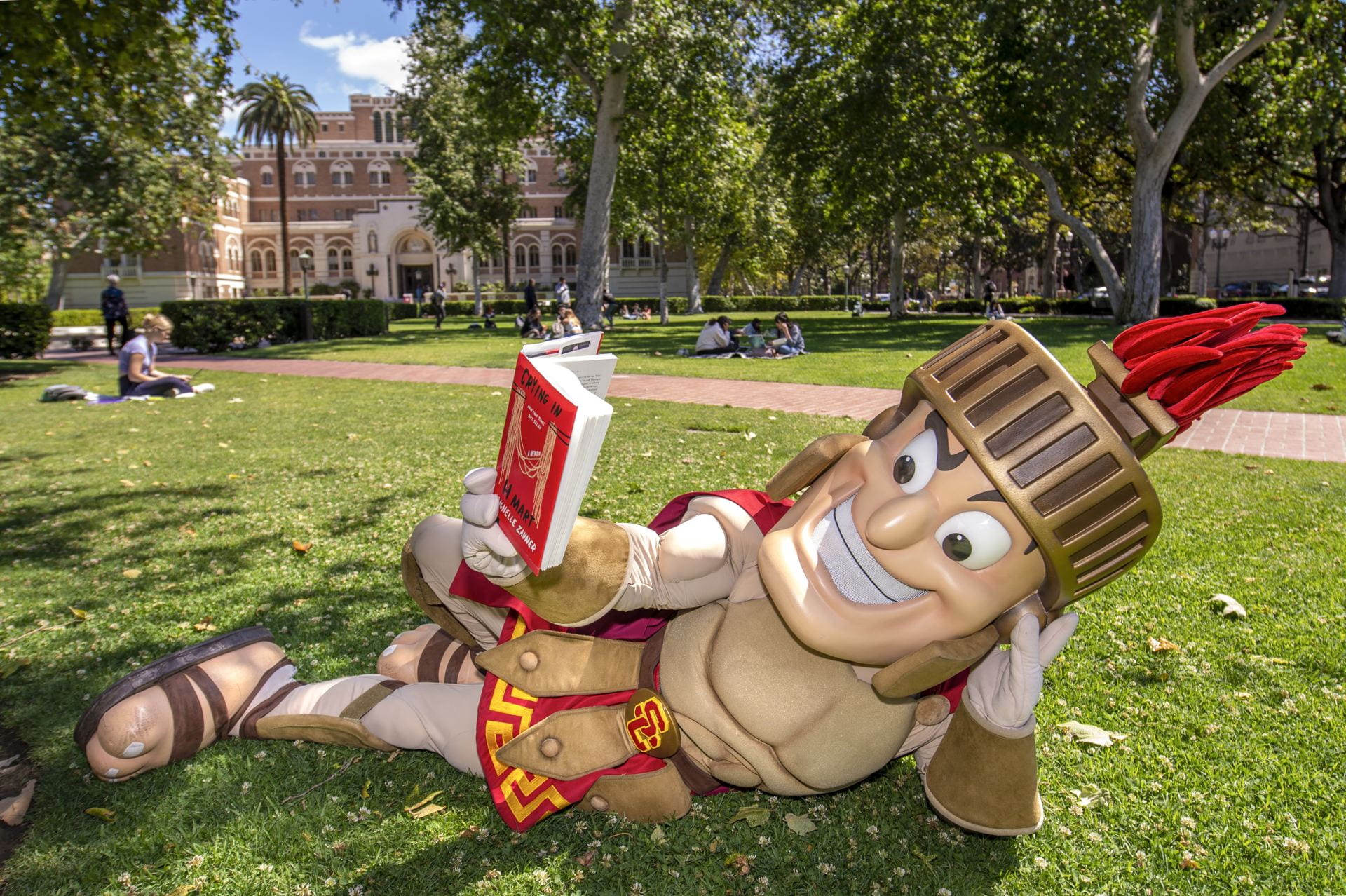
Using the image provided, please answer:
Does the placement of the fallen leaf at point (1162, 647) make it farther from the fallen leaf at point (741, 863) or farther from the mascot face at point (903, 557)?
the fallen leaf at point (741, 863)

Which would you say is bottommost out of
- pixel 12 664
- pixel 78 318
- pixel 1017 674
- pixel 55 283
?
pixel 12 664

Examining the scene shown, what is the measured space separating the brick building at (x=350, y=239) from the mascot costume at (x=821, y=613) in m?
64.8

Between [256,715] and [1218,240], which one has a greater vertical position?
[1218,240]

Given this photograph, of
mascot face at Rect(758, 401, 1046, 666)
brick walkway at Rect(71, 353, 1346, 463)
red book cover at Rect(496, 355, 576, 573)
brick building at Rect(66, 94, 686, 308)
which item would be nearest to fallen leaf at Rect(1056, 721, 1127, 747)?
mascot face at Rect(758, 401, 1046, 666)

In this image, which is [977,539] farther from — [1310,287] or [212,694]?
[1310,287]

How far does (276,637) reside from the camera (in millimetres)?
4145

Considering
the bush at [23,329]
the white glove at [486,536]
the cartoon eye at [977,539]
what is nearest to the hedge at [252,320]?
the bush at [23,329]

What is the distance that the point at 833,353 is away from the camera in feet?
67.0

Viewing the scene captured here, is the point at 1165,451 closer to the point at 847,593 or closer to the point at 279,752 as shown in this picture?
the point at 847,593

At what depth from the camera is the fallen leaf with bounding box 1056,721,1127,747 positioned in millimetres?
3283

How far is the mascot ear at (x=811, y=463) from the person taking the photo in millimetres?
2561

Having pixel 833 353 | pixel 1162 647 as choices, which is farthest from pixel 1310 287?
pixel 1162 647

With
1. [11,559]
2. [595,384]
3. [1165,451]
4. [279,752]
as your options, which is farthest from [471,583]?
[1165,451]

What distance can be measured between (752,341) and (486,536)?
1855 cm
